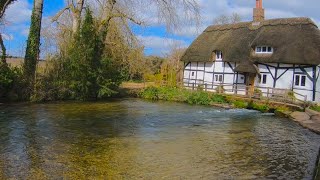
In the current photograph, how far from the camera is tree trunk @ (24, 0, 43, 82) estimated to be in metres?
24.3

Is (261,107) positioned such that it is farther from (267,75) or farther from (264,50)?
(264,50)

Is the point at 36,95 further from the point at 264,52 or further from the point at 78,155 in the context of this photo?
the point at 264,52

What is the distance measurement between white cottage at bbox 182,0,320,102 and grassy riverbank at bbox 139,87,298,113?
203 cm

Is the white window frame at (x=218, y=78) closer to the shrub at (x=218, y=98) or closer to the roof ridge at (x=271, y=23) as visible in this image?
the roof ridge at (x=271, y=23)

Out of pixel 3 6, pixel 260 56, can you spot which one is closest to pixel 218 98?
pixel 260 56

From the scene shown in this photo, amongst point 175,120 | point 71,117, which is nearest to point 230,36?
point 175,120

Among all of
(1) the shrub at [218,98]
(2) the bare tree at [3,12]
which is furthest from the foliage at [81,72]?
(1) the shrub at [218,98]

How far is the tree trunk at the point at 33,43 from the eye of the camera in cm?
2427

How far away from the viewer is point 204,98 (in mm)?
26875

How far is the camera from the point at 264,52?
29156 millimetres

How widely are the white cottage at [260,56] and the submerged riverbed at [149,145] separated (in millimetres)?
7641

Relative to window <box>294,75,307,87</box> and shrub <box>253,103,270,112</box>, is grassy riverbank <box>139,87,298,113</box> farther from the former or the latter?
window <box>294,75,307,87</box>

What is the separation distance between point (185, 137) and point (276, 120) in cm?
787

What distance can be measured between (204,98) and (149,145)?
14.8m
